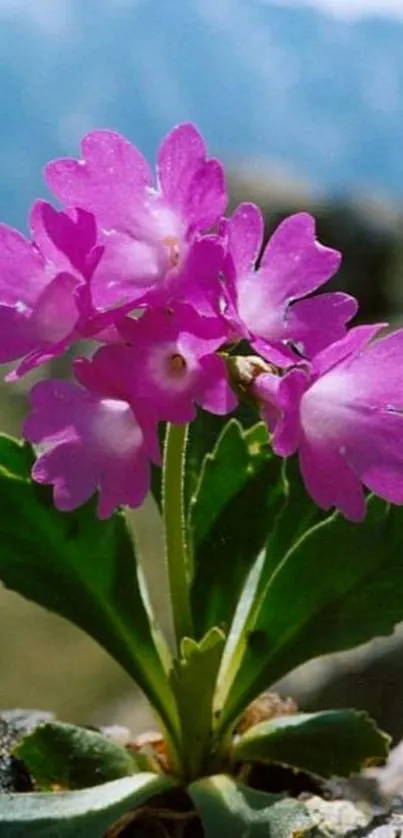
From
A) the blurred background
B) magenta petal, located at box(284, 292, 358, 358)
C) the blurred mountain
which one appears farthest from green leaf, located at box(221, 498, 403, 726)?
the blurred mountain

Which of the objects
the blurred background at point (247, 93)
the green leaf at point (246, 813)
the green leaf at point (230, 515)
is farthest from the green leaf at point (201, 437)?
the blurred background at point (247, 93)

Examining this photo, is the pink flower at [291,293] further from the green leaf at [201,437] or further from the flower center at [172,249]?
the green leaf at [201,437]

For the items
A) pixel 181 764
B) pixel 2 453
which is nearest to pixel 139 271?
pixel 2 453

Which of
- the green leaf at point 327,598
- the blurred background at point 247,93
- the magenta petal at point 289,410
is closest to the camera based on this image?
the magenta petal at point 289,410

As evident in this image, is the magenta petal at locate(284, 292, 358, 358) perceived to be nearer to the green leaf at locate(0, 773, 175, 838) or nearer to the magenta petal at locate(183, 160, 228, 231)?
the magenta petal at locate(183, 160, 228, 231)

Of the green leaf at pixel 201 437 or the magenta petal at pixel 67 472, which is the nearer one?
the magenta petal at pixel 67 472

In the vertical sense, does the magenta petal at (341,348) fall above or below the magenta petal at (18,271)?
below

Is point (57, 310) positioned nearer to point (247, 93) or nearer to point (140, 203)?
point (140, 203)

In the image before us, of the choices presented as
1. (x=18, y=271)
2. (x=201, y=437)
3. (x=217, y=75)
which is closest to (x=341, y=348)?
(x=18, y=271)
